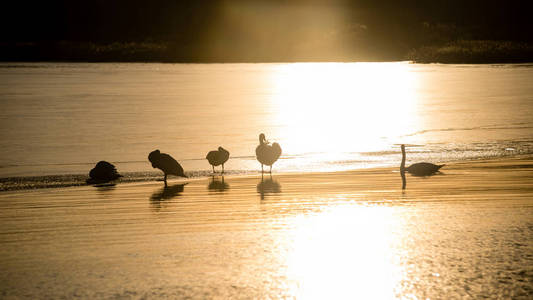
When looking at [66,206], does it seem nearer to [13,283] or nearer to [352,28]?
[13,283]

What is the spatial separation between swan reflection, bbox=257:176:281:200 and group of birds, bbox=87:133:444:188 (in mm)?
978

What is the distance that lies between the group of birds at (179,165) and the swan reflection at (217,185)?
30.0 inches

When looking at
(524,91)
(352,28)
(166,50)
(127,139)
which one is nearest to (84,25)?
(166,50)

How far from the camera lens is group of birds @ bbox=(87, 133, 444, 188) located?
51.6 ft

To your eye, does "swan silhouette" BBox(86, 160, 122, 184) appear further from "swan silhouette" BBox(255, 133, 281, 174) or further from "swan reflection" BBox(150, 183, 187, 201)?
"swan silhouette" BBox(255, 133, 281, 174)

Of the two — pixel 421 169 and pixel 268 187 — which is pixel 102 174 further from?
pixel 421 169

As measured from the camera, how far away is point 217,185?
15.3 metres

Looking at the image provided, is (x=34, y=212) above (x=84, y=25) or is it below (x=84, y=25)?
below

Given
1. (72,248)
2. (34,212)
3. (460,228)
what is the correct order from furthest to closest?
1. (34,212)
2. (460,228)
3. (72,248)

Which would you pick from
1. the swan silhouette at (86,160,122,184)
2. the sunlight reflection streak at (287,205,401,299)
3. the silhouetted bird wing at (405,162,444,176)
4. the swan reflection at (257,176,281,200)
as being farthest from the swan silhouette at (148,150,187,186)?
the silhouetted bird wing at (405,162,444,176)

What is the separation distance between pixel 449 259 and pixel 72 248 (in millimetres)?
5110

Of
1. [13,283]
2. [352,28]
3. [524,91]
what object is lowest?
[13,283]

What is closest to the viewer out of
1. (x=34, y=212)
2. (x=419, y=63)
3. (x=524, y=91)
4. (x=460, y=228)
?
(x=460, y=228)

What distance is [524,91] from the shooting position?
4372cm
